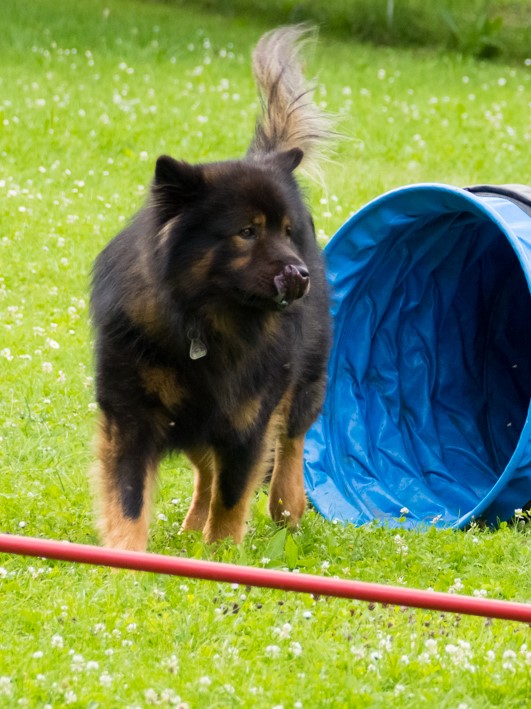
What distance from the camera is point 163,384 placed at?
203 inches

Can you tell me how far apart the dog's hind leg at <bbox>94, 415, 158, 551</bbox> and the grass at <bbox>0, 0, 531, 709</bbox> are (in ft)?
0.88

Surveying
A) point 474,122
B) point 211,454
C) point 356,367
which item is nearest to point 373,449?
point 356,367

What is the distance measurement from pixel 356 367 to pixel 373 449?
1.81 feet

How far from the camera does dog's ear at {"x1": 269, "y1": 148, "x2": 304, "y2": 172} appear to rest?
17.3 feet

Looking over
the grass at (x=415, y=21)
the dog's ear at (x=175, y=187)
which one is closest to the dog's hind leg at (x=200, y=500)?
the dog's ear at (x=175, y=187)

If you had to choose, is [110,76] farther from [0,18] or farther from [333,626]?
[333,626]

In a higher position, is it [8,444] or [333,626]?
[333,626]

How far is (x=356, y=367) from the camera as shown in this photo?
7.70 m

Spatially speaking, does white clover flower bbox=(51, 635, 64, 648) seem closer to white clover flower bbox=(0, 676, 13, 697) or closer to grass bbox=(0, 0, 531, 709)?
grass bbox=(0, 0, 531, 709)

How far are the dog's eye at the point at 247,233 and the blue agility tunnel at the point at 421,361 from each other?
78.3 inches

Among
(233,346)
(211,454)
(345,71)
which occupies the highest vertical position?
(233,346)

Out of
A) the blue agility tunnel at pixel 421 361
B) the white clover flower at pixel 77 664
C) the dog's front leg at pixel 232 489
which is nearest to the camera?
the white clover flower at pixel 77 664

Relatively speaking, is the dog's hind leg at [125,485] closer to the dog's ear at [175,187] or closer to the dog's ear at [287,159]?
the dog's ear at [175,187]

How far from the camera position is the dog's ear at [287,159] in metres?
5.27
